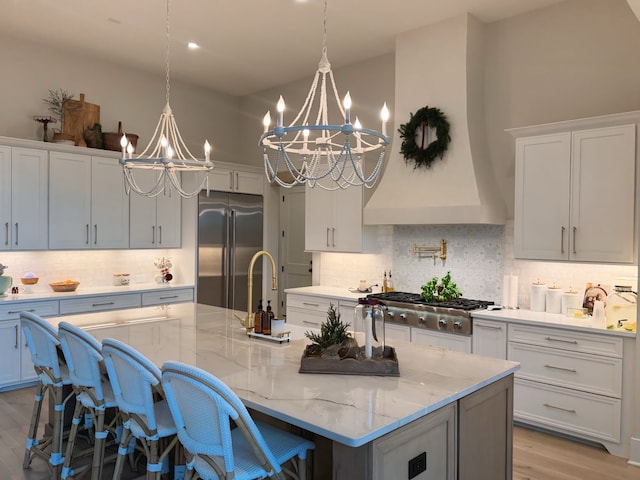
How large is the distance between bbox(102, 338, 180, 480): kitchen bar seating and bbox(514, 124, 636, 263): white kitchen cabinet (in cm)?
313

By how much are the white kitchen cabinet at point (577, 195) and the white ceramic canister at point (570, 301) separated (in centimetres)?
40

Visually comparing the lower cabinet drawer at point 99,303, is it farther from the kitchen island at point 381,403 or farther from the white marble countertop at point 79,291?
the kitchen island at point 381,403

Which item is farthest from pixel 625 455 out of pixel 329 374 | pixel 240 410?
pixel 240 410

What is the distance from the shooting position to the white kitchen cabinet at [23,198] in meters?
4.87

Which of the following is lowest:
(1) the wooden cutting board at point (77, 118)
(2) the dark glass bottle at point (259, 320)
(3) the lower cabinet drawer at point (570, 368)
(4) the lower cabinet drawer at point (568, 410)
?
(4) the lower cabinet drawer at point (568, 410)

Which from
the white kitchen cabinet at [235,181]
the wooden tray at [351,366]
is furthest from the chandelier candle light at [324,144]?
the wooden tray at [351,366]

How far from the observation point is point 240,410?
5.84ft

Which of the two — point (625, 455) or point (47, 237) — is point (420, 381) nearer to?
point (625, 455)

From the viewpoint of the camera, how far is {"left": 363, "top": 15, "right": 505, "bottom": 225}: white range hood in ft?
15.0

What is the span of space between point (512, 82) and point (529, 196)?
1243mm

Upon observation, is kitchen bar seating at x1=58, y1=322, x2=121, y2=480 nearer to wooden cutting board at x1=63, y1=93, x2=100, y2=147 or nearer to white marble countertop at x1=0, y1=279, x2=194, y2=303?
white marble countertop at x1=0, y1=279, x2=194, y2=303

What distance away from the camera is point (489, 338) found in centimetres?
418

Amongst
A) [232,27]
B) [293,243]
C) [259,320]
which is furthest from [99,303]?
[232,27]

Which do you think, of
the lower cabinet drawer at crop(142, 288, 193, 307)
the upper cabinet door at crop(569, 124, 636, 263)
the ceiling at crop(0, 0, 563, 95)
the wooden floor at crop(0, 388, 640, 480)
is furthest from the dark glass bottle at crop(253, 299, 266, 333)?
the lower cabinet drawer at crop(142, 288, 193, 307)
